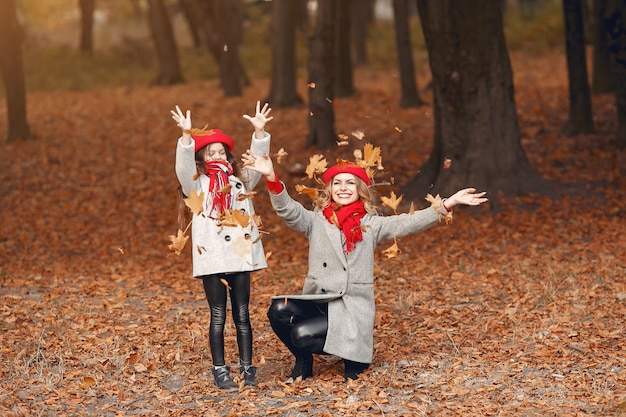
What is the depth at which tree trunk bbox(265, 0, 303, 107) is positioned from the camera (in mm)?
19062

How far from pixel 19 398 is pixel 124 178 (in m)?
9.58

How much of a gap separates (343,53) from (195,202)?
47.5 feet

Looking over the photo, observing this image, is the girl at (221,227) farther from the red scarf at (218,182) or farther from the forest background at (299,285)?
the forest background at (299,285)

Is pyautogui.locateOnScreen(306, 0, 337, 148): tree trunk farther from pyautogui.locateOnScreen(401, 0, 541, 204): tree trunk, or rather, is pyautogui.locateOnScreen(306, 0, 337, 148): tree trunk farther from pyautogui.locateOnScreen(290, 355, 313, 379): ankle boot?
pyautogui.locateOnScreen(290, 355, 313, 379): ankle boot

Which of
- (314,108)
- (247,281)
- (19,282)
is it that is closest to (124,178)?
(314,108)

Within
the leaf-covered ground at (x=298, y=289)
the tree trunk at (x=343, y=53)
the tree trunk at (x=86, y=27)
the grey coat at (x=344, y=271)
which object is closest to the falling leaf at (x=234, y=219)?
the grey coat at (x=344, y=271)

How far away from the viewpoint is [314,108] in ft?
50.7

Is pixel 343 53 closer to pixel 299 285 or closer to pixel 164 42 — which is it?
pixel 164 42

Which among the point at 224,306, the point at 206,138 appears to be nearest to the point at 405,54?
the point at 206,138

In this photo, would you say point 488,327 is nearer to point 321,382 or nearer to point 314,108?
point 321,382

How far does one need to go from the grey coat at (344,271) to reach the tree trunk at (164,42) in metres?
19.4

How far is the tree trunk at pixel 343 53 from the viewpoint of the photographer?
64.7 ft

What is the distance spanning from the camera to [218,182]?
243 inches

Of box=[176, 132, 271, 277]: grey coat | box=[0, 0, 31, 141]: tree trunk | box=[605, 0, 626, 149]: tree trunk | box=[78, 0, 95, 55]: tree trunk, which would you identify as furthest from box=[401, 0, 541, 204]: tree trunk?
box=[78, 0, 95, 55]: tree trunk
